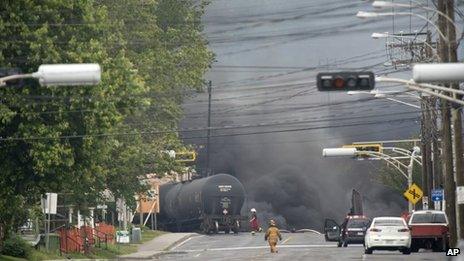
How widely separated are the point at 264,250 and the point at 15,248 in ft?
48.3

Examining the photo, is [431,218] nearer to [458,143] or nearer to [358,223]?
[458,143]

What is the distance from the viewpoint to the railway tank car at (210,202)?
92.1 m

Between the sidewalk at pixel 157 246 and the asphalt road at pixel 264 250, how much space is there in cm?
63

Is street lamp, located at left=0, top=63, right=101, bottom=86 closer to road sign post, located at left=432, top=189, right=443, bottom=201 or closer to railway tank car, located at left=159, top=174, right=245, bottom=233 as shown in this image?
road sign post, located at left=432, top=189, right=443, bottom=201

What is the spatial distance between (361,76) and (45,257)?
26674 millimetres

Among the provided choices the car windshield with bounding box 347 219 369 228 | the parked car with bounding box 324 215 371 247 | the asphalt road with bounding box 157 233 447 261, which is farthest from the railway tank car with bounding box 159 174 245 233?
the car windshield with bounding box 347 219 369 228

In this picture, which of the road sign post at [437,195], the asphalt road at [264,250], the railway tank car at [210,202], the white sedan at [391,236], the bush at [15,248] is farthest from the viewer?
the railway tank car at [210,202]

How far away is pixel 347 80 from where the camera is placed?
1633 inches

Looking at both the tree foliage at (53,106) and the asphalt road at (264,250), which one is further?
the asphalt road at (264,250)

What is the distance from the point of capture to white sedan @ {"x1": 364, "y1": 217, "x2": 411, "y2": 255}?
2408 inches

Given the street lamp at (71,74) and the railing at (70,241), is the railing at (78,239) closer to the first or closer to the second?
the railing at (70,241)

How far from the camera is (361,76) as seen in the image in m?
41.4

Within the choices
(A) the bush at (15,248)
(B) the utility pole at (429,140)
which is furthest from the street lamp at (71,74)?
(B) the utility pole at (429,140)

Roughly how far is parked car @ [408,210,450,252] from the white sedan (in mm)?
1910
